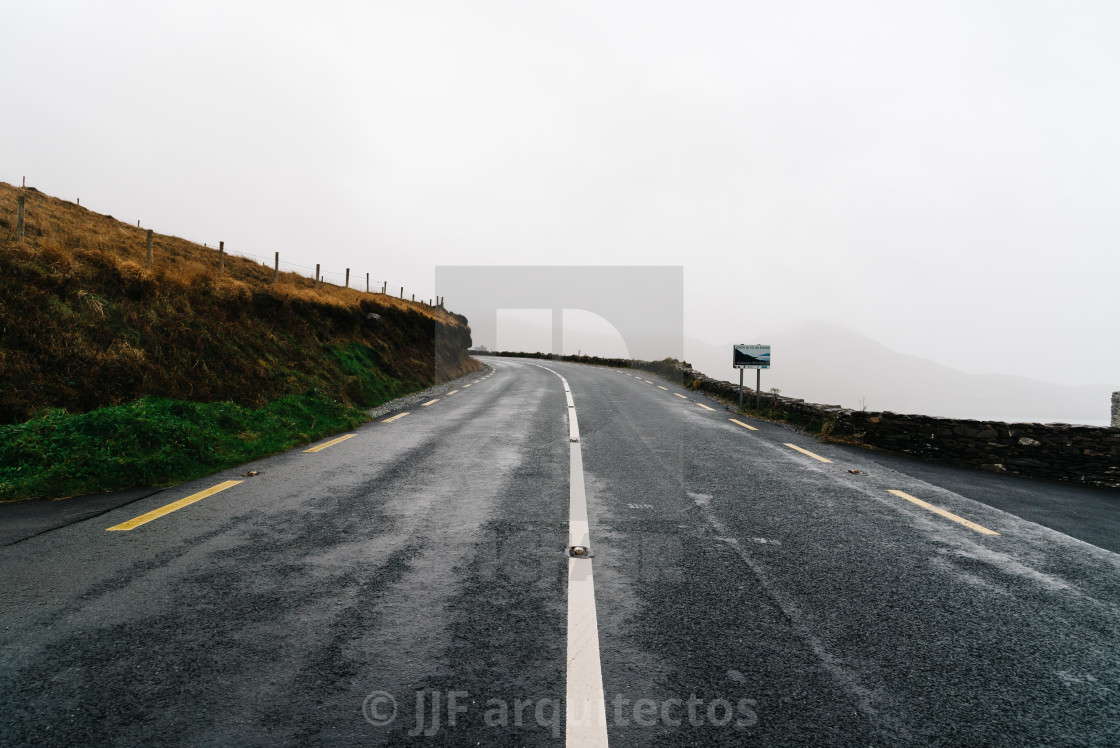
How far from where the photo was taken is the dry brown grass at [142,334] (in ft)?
25.6

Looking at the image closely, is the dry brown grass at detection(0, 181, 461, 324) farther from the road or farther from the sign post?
the sign post

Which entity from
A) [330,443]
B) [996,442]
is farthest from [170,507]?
[996,442]

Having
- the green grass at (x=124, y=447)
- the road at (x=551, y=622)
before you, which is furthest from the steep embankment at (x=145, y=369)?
the road at (x=551, y=622)

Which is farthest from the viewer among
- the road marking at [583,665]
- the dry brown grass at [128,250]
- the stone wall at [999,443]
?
the dry brown grass at [128,250]

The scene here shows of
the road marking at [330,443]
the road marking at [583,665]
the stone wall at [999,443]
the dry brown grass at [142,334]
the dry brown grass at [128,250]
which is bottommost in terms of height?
the road marking at [583,665]

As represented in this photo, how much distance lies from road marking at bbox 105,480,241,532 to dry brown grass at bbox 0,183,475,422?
11.9ft

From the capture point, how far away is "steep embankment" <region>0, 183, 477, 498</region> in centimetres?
612

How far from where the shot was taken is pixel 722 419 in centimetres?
1258

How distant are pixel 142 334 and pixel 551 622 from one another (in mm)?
10599

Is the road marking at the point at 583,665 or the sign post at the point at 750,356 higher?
the sign post at the point at 750,356

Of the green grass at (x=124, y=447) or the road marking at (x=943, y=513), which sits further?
the green grass at (x=124, y=447)

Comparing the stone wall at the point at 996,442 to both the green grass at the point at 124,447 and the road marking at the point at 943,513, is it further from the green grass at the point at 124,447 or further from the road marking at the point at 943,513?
the green grass at the point at 124,447

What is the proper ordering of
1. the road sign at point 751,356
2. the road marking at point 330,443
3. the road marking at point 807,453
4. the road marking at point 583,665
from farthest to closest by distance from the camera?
1. the road sign at point 751,356
2. the road marking at point 807,453
3. the road marking at point 330,443
4. the road marking at point 583,665

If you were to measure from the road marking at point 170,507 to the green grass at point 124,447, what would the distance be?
678 mm
